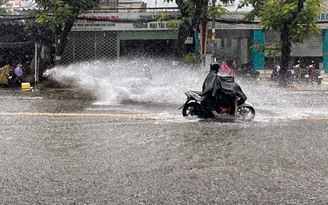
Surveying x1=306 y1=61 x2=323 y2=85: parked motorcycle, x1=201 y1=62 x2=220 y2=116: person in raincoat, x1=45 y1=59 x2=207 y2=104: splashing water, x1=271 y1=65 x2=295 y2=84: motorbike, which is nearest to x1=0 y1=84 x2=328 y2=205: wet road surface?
x1=201 y1=62 x2=220 y2=116: person in raincoat

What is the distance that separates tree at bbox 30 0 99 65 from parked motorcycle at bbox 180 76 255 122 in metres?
12.3

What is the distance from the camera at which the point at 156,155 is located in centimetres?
699

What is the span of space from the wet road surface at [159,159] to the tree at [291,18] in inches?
381

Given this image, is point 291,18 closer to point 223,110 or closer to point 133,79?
point 133,79

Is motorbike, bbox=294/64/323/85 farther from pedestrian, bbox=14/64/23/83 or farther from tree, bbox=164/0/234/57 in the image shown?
pedestrian, bbox=14/64/23/83

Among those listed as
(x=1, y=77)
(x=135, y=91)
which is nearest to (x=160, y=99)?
(x=135, y=91)

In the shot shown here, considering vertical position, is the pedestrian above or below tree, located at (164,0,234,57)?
below

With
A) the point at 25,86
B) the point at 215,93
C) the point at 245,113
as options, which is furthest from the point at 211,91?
the point at 25,86

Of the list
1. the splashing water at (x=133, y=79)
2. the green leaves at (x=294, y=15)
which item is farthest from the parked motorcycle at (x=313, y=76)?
the splashing water at (x=133, y=79)

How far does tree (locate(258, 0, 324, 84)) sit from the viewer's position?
19875 mm

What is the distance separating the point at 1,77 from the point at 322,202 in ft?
59.4

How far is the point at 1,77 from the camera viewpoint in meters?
20.4

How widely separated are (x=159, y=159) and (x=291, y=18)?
50.7ft

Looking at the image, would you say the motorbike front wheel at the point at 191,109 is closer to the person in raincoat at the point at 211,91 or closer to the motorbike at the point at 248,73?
the person in raincoat at the point at 211,91
